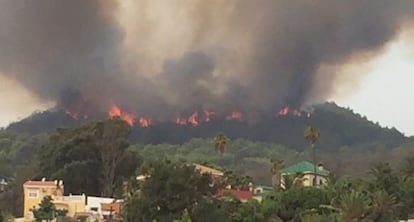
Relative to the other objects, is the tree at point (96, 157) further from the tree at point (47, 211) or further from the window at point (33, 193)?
the tree at point (47, 211)

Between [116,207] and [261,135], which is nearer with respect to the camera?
[116,207]

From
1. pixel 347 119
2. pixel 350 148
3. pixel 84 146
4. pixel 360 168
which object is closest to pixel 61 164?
pixel 84 146

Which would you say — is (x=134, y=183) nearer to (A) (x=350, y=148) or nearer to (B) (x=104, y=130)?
(B) (x=104, y=130)

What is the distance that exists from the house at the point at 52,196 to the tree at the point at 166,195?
1139 centimetres

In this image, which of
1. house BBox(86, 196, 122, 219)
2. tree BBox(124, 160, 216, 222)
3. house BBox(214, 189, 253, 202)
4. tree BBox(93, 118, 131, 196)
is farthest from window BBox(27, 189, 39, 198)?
tree BBox(124, 160, 216, 222)

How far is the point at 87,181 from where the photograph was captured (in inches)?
2405

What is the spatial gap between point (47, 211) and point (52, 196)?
2.36 m

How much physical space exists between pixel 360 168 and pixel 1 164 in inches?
1655

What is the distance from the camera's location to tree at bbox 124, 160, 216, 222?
135ft

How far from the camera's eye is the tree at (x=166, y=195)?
41.1 meters

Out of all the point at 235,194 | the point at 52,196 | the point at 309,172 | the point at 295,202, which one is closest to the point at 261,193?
the point at 235,194

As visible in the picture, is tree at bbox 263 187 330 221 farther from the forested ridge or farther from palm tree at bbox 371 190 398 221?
the forested ridge

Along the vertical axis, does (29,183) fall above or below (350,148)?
below

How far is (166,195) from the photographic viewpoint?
41.3m
